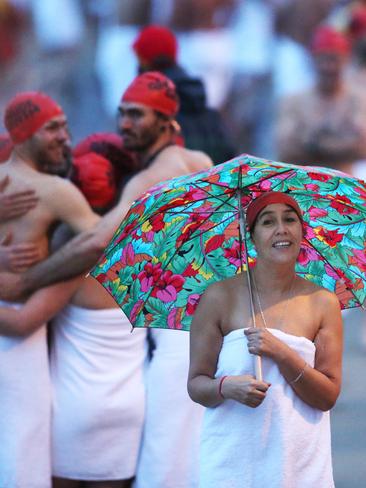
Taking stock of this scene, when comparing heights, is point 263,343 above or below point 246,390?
above

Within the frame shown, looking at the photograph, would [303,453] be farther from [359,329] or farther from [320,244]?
[359,329]

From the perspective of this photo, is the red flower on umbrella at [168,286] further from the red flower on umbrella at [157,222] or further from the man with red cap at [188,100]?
the man with red cap at [188,100]

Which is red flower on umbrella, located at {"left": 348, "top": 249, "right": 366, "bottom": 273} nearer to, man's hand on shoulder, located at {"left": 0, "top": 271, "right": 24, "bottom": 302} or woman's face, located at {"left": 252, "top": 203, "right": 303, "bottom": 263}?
woman's face, located at {"left": 252, "top": 203, "right": 303, "bottom": 263}

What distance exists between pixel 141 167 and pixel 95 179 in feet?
1.00

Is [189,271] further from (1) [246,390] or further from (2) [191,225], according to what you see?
(1) [246,390]

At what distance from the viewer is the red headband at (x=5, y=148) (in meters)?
5.96

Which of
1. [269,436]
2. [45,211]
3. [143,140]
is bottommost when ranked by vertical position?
[269,436]

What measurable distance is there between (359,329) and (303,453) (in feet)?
20.1

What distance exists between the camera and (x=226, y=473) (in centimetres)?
433

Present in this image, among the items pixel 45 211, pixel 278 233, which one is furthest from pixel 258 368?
pixel 45 211

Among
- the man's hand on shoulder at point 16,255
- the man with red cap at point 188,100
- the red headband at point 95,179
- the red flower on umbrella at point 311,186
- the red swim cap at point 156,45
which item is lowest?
the red flower on umbrella at point 311,186

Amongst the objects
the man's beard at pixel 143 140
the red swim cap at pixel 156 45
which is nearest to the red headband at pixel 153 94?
the man's beard at pixel 143 140

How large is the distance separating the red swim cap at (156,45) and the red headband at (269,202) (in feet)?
11.9

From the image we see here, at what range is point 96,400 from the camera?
224 inches
